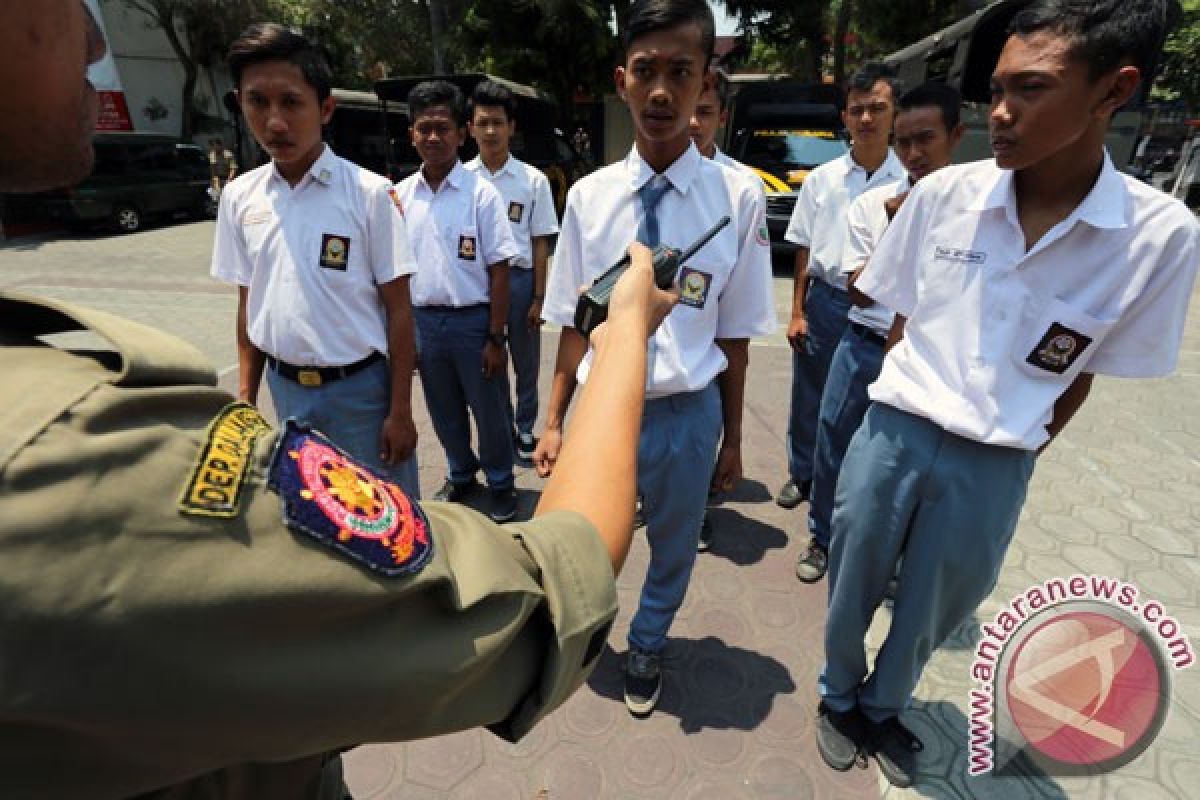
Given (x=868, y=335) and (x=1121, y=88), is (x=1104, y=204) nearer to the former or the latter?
(x=1121, y=88)

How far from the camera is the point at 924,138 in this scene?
2.68 m

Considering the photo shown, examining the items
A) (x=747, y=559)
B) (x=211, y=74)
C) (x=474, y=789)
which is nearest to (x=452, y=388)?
(x=747, y=559)

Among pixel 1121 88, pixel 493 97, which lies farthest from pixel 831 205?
pixel 493 97

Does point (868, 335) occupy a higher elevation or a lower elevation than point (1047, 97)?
lower

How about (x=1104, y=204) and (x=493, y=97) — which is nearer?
(x=1104, y=204)

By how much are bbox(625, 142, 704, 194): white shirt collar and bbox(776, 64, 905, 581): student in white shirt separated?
1370 millimetres

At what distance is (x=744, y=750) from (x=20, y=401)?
2.10m

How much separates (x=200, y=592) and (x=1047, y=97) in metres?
1.75

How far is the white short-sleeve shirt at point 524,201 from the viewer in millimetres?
4215

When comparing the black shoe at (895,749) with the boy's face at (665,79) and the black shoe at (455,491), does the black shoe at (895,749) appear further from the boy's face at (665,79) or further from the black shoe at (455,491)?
the black shoe at (455,491)

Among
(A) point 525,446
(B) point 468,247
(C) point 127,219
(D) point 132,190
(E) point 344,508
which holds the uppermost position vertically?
(E) point 344,508

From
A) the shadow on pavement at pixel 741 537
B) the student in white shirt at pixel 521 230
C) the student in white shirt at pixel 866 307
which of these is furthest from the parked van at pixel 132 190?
Result: the student in white shirt at pixel 866 307

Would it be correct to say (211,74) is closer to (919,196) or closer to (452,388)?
(452,388)

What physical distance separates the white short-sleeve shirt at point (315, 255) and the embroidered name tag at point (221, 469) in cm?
177
